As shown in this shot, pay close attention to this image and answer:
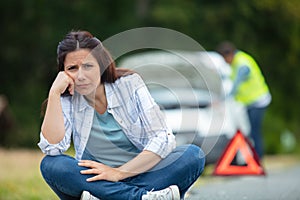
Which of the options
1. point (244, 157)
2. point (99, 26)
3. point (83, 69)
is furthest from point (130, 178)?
point (99, 26)

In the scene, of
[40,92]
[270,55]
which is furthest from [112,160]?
[270,55]

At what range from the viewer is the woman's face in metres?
5.00

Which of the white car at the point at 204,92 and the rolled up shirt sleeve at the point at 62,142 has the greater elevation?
the rolled up shirt sleeve at the point at 62,142

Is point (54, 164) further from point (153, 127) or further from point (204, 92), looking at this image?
point (204, 92)

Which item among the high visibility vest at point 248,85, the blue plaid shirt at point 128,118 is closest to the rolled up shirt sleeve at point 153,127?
the blue plaid shirt at point 128,118

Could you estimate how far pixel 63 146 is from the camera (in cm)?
502

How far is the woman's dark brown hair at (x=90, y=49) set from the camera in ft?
16.4

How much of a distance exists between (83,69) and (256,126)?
680 centimetres

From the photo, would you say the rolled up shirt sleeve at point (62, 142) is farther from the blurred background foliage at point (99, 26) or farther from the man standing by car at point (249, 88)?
the blurred background foliage at point (99, 26)

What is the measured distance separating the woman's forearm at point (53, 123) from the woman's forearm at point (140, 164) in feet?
1.38

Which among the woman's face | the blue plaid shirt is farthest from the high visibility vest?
→ the woman's face

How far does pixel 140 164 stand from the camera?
499 centimetres

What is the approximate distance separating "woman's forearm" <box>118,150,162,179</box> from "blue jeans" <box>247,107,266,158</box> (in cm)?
662

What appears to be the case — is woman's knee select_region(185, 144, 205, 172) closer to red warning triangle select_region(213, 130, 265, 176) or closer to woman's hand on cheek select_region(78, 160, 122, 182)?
woman's hand on cheek select_region(78, 160, 122, 182)
